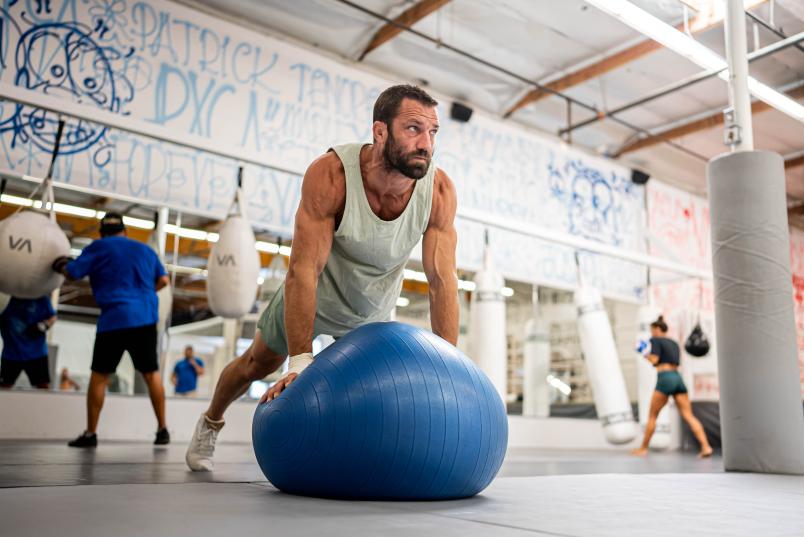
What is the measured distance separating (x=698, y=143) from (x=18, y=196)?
9733mm

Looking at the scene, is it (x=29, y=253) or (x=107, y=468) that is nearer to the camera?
(x=107, y=468)

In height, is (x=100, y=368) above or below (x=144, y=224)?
below

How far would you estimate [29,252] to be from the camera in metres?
4.50

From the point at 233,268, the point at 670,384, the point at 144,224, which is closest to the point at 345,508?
the point at 233,268

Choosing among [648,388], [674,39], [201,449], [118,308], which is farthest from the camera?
[648,388]

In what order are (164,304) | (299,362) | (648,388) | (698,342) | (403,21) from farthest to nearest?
(648,388) → (698,342) → (403,21) → (164,304) → (299,362)

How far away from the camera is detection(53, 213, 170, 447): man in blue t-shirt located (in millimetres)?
4941

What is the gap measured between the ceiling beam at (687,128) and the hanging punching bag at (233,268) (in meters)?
7.44

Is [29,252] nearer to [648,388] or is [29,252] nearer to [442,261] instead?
[442,261]

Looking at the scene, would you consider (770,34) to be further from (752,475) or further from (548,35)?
(752,475)

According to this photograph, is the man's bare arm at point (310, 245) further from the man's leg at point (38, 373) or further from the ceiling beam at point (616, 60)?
the ceiling beam at point (616, 60)

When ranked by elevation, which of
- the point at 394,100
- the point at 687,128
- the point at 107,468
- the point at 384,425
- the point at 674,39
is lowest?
the point at 107,468

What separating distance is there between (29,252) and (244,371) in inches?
86.2

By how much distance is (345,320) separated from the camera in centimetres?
315
